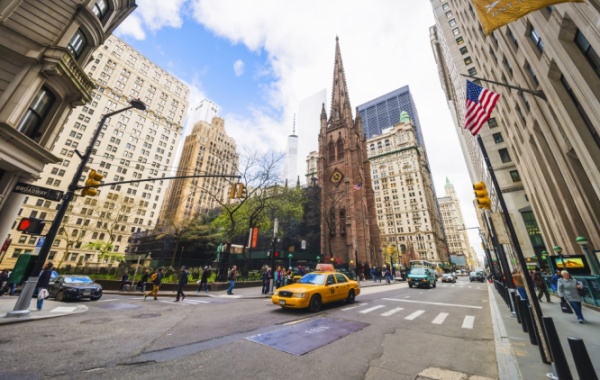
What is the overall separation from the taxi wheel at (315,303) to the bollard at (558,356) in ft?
25.2

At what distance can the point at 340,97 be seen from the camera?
187 feet

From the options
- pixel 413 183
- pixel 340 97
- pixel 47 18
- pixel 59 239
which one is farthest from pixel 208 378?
pixel 413 183

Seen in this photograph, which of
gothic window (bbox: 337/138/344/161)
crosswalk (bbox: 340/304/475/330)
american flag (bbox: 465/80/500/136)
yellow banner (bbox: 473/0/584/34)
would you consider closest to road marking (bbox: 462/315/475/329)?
crosswalk (bbox: 340/304/475/330)

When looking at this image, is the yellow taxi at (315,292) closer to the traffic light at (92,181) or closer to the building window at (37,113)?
the traffic light at (92,181)

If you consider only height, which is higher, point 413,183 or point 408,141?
point 408,141

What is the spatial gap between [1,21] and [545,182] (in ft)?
106

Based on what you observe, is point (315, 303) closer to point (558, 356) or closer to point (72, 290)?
point (558, 356)

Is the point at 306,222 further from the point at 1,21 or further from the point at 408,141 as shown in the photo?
the point at 408,141

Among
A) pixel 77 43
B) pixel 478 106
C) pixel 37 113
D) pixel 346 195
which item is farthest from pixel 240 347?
pixel 346 195

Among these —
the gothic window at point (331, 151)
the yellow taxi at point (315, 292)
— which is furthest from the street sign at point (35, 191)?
the gothic window at point (331, 151)

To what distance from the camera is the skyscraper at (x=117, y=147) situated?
50.6 metres

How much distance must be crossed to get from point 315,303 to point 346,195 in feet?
111

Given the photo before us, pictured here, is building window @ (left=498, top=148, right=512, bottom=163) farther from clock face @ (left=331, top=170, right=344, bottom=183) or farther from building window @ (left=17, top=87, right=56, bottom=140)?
building window @ (left=17, top=87, right=56, bottom=140)

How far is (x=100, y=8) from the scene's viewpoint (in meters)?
12.5
